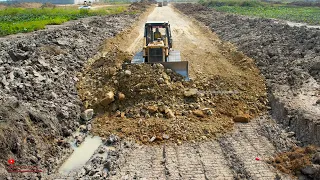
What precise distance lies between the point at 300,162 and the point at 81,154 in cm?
592

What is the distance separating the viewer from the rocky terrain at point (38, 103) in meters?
7.31

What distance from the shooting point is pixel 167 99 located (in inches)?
411

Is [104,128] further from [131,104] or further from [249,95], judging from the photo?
[249,95]

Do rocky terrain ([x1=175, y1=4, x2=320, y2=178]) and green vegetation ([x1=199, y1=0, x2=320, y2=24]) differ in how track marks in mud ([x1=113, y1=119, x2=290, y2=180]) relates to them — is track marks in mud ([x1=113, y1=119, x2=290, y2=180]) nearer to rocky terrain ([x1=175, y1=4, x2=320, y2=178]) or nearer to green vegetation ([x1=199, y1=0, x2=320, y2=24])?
rocky terrain ([x1=175, y1=4, x2=320, y2=178])

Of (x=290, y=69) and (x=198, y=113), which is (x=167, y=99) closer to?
(x=198, y=113)

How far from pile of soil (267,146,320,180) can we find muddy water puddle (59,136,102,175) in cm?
498

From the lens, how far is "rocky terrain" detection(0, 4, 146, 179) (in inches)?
288

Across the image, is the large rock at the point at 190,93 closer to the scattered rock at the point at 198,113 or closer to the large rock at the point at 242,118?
the scattered rock at the point at 198,113

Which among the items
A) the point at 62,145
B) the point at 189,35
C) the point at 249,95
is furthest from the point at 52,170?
the point at 189,35

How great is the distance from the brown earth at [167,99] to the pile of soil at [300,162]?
2004mm

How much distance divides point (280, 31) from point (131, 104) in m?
11.9

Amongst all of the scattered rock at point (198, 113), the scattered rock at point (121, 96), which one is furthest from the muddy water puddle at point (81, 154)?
the scattered rock at point (198, 113)

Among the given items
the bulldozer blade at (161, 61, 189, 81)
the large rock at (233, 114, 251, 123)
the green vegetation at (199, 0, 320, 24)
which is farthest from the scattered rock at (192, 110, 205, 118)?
the green vegetation at (199, 0, 320, 24)

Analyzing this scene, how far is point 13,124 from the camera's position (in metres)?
7.44
